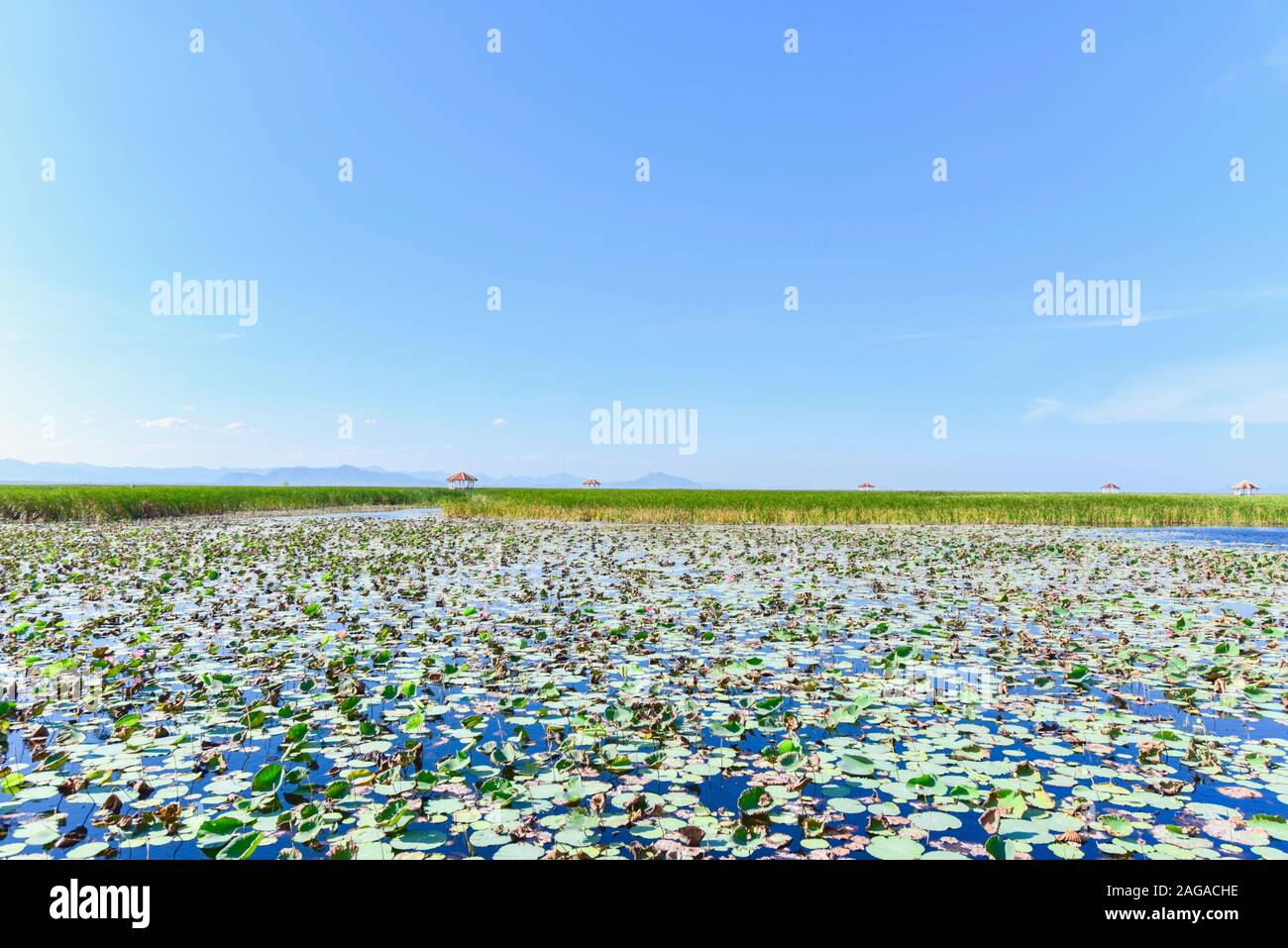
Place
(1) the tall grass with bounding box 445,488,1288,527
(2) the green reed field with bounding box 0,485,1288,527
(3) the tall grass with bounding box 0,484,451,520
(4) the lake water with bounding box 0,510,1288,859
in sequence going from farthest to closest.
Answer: (1) the tall grass with bounding box 445,488,1288,527, (2) the green reed field with bounding box 0,485,1288,527, (3) the tall grass with bounding box 0,484,451,520, (4) the lake water with bounding box 0,510,1288,859

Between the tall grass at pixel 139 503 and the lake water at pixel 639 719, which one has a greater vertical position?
the tall grass at pixel 139 503

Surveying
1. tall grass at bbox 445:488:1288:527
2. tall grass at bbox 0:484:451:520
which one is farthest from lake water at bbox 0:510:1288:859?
tall grass at bbox 0:484:451:520

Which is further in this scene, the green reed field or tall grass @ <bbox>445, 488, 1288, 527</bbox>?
tall grass @ <bbox>445, 488, 1288, 527</bbox>

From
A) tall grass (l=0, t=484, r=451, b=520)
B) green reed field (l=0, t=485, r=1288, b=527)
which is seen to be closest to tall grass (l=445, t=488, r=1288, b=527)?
green reed field (l=0, t=485, r=1288, b=527)

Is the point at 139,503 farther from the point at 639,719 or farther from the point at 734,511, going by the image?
the point at 639,719

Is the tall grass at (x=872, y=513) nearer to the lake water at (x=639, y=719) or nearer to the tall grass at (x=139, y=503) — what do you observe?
the tall grass at (x=139, y=503)

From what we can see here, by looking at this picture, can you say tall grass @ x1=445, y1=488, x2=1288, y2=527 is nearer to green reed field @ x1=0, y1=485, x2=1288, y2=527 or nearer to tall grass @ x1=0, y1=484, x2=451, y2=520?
green reed field @ x1=0, y1=485, x2=1288, y2=527

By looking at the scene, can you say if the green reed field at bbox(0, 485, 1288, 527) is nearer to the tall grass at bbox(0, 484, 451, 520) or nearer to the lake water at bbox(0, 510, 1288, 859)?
the tall grass at bbox(0, 484, 451, 520)

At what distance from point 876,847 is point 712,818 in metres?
1.04

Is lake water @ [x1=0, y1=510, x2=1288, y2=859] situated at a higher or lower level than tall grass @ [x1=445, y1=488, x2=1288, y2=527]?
lower

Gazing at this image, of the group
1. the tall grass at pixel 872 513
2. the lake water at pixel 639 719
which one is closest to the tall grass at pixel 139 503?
the tall grass at pixel 872 513

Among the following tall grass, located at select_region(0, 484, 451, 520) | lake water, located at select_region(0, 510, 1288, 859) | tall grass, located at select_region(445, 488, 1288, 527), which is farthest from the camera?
tall grass, located at select_region(445, 488, 1288, 527)

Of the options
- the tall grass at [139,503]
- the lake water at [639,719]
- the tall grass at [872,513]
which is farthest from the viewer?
the tall grass at [872,513]

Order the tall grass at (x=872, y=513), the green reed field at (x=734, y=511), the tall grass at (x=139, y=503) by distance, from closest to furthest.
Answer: the tall grass at (x=139, y=503), the green reed field at (x=734, y=511), the tall grass at (x=872, y=513)
